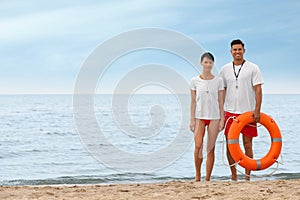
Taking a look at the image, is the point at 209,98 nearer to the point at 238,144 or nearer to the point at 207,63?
the point at 207,63

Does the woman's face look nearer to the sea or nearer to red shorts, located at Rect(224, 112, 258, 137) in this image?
red shorts, located at Rect(224, 112, 258, 137)

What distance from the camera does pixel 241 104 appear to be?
4.36 meters

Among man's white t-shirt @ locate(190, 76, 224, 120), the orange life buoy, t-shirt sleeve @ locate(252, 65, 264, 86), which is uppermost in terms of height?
t-shirt sleeve @ locate(252, 65, 264, 86)

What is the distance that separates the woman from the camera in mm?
4289

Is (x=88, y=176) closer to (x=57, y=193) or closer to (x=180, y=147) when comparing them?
(x=57, y=193)

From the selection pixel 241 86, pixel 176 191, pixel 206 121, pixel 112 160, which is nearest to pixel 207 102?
pixel 206 121

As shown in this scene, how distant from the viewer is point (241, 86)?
14.1 feet

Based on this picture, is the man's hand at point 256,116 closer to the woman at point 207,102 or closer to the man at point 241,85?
the man at point 241,85

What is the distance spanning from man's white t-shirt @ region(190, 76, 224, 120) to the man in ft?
0.44

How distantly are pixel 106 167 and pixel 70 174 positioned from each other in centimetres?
93

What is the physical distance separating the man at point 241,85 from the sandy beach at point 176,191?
2.20ft

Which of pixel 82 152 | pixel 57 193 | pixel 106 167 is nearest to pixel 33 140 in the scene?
pixel 82 152

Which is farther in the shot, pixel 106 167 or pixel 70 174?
pixel 106 167

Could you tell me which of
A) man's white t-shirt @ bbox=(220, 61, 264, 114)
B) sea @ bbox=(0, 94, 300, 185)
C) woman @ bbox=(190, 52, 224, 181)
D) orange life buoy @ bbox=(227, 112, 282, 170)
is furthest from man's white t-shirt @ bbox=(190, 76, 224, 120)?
sea @ bbox=(0, 94, 300, 185)
